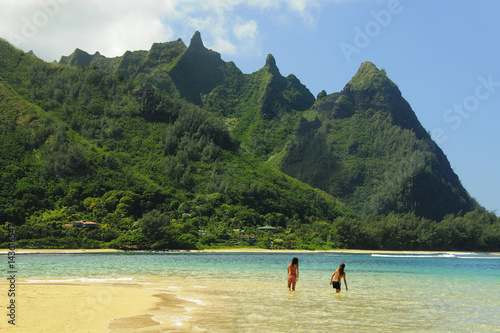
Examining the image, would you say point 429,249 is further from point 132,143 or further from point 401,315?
point 401,315

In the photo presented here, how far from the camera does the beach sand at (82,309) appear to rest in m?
15.0

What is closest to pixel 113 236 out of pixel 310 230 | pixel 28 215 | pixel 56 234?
pixel 56 234

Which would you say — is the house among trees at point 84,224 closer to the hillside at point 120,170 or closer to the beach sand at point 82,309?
the hillside at point 120,170

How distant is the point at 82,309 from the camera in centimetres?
1859

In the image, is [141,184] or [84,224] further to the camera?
[141,184]

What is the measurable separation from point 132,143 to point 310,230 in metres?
72.3

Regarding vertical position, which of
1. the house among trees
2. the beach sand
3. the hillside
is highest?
the hillside

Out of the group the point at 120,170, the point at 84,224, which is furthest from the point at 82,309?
the point at 120,170

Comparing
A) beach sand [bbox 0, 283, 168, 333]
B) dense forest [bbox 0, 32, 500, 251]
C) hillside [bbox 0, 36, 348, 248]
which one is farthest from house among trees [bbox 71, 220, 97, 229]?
beach sand [bbox 0, 283, 168, 333]

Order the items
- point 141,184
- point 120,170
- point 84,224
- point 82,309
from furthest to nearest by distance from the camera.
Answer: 1. point 120,170
2. point 141,184
3. point 84,224
4. point 82,309

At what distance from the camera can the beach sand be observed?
15.0 metres

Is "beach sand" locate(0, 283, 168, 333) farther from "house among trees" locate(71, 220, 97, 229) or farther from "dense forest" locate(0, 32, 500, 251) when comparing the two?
"house among trees" locate(71, 220, 97, 229)

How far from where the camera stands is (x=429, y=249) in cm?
14250

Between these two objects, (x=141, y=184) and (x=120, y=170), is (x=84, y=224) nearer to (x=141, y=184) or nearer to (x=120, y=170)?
(x=141, y=184)
